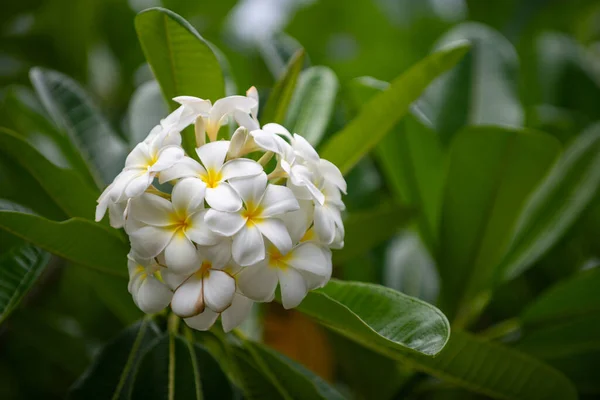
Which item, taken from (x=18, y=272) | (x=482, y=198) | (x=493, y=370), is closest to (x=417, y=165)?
(x=482, y=198)

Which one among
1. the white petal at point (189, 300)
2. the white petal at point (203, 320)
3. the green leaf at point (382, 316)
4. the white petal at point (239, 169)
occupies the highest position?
the white petal at point (239, 169)

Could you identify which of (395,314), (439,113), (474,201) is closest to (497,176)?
(474,201)

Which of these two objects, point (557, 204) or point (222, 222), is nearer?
point (222, 222)

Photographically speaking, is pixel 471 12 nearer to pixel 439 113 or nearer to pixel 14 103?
pixel 439 113

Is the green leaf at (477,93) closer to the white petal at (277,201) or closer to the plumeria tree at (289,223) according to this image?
the plumeria tree at (289,223)

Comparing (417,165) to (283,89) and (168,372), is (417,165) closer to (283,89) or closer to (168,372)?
(283,89)

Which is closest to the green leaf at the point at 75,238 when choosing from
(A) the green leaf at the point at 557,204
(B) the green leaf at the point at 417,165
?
(B) the green leaf at the point at 417,165

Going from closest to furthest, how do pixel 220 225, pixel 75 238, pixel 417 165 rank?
pixel 220 225, pixel 75 238, pixel 417 165

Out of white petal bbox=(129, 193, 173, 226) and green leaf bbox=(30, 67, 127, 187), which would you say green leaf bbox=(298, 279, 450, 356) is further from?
green leaf bbox=(30, 67, 127, 187)
